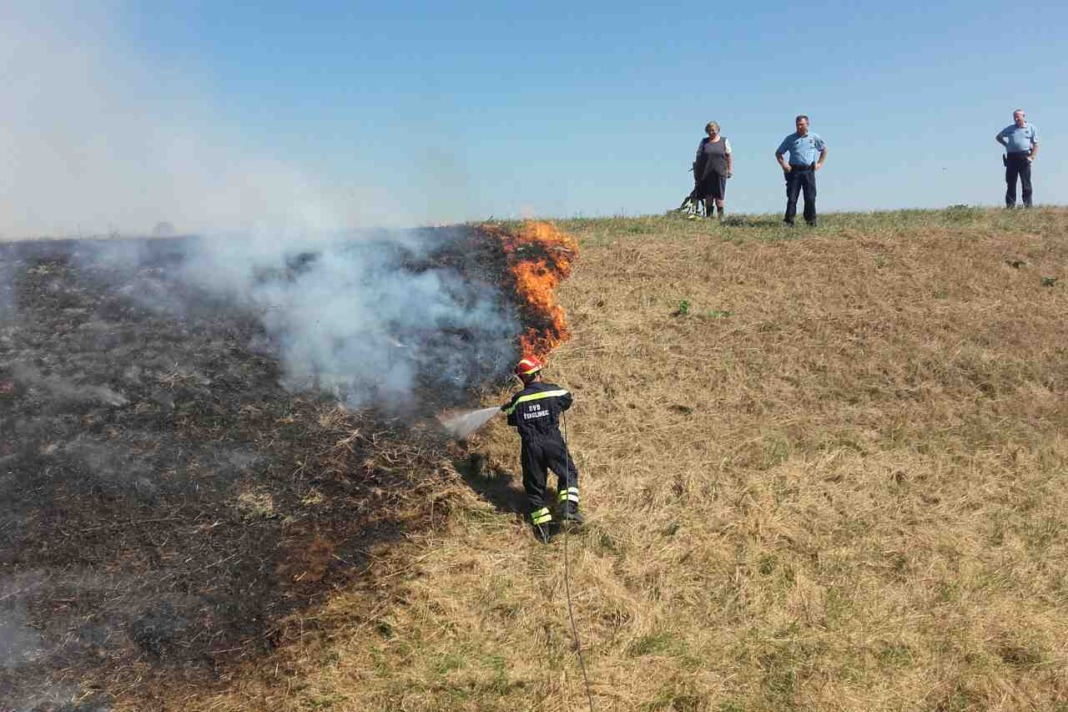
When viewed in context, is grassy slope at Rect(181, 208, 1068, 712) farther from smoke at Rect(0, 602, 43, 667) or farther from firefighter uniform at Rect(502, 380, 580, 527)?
smoke at Rect(0, 602, 43, 667)

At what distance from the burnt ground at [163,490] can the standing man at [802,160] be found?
7.84 metres

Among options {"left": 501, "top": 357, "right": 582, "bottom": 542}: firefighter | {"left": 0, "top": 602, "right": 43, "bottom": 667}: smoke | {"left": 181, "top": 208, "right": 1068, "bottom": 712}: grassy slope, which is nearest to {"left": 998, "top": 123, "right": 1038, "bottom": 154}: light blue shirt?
{"left": 181, "top": 208, "right": 1068, "bottom": 712}: grassy slope

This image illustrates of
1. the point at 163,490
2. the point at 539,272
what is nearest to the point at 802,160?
the point at 539,272

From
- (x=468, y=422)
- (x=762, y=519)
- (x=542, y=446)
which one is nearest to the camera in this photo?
(x=542, y=446)

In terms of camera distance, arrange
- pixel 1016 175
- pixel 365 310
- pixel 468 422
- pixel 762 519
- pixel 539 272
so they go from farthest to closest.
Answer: pixel 1016 175 < pixel 539 272 < pixel 365 310 < pixel 468 422 < pixel 762 519

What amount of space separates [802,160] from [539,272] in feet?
16.2

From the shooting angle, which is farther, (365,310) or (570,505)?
(365,310)

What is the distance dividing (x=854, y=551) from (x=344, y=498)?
A: 15.3ft

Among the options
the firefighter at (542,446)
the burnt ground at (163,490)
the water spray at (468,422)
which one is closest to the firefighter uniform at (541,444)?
the firefighter at (542,446)

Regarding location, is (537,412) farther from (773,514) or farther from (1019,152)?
(1019,152)

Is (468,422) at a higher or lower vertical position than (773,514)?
higher

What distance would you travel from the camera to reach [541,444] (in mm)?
7082

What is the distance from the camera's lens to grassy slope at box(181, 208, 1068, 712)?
5586mm

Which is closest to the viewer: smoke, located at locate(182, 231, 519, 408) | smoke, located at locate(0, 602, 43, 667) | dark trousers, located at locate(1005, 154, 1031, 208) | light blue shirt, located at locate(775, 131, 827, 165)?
smoke, located at locate(0, 602, 43, 667)
